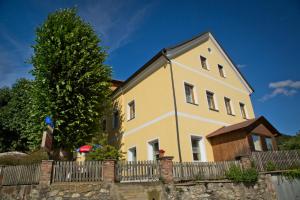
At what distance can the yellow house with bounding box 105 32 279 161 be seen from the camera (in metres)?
12.8

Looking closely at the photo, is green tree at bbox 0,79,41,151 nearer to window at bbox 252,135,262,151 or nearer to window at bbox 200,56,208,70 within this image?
window at bbox 200,56,208,70

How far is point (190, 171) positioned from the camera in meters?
9.77

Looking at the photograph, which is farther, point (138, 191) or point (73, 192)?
point (138, 191)

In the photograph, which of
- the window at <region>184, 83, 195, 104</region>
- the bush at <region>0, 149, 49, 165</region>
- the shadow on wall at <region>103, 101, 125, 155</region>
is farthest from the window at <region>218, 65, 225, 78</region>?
the bush at <region>0, 149, 49, 165</region>

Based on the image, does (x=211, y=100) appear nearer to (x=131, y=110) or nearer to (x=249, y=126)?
(x=249, y=126)

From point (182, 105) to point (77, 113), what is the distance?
6783 mm

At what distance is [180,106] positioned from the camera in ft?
42.8

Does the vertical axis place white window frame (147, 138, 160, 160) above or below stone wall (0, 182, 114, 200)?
above

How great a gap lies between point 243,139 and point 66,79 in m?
11.5

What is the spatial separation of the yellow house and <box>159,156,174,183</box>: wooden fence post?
98.7 inches

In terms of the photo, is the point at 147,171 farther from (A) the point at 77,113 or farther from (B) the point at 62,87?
(B) the point at 62,87

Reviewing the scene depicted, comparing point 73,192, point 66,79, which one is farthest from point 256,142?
point 66,79

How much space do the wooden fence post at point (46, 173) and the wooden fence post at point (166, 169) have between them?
4658mm

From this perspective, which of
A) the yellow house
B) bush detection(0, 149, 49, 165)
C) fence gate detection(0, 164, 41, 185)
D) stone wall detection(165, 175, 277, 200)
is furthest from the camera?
the yellow house
